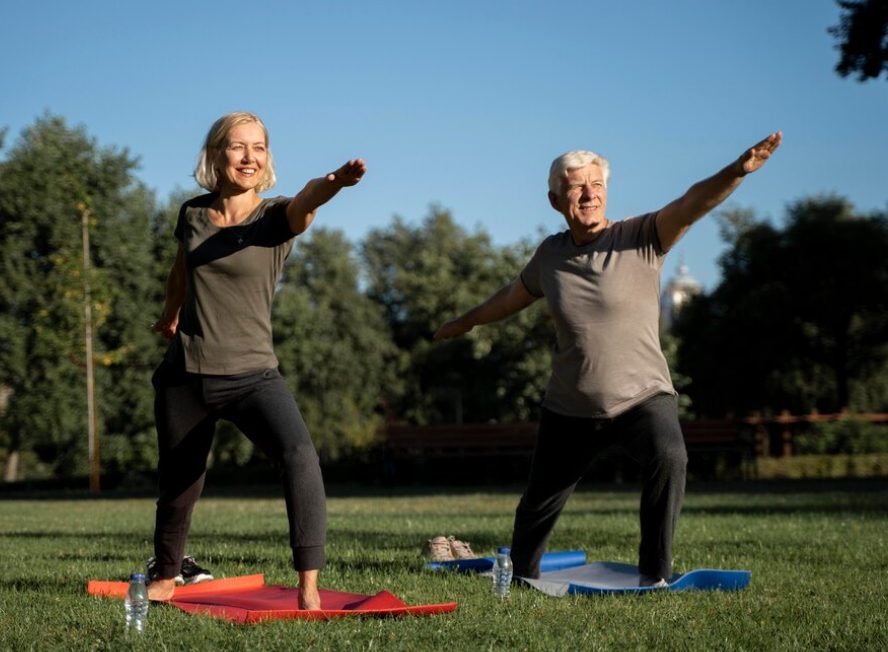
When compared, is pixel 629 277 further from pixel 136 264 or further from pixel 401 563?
pixel 136 264

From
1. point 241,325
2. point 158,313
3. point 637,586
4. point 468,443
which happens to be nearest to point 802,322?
point 468,443

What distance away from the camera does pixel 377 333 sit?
66.8m

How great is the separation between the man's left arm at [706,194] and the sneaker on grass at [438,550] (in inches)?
111

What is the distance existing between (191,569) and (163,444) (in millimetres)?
1410

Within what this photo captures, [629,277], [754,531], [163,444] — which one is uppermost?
[629,277]

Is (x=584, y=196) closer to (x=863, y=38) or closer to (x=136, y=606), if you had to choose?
(x=136, y=606)

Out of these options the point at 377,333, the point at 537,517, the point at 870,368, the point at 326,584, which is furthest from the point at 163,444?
the point at 377,333

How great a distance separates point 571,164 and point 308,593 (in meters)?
2.57

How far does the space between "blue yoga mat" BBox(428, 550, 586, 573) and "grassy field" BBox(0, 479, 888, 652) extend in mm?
200

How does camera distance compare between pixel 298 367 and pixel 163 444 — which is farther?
pixel 298 367

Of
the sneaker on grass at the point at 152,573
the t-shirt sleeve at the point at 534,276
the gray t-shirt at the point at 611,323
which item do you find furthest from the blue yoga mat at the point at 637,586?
the sneaker on grass at the point at 152,573

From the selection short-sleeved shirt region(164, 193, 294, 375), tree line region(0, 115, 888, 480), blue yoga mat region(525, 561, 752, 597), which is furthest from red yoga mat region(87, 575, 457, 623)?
tree line region(0, 115, 888, 480)

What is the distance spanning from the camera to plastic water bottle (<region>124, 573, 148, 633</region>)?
466cm

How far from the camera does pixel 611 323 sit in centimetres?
599
